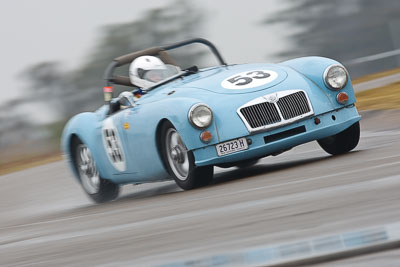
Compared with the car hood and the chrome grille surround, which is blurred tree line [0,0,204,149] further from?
the chrome grille surround

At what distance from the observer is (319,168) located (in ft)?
21.9

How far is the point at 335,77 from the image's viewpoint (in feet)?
24.5

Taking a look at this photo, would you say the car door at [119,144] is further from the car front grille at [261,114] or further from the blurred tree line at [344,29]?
the blurred tree line at [344,29]

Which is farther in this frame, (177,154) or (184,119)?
(177,154)

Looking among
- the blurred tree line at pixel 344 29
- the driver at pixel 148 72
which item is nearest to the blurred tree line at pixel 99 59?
the blurred tree line at pixel 344 29

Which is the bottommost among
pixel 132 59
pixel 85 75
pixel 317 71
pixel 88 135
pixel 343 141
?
pixel 85 75

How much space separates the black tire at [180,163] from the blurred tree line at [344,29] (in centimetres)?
1610

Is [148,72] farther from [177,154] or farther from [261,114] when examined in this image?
[261,114]

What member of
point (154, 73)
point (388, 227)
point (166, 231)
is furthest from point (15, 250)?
point (154, 73)

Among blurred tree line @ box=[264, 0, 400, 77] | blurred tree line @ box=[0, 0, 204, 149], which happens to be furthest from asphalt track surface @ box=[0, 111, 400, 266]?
blurred tree line @ box=[264, 0, 400, 77]

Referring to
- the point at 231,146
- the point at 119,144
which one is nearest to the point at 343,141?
the point at 231,146

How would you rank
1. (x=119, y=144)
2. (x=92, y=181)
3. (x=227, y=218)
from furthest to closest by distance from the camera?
1. (x=92, y=181)
2. (x=119, y=144)
3. (x=227, y=218)

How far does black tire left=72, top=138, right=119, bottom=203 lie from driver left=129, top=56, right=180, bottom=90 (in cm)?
83

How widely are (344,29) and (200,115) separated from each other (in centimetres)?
2054
